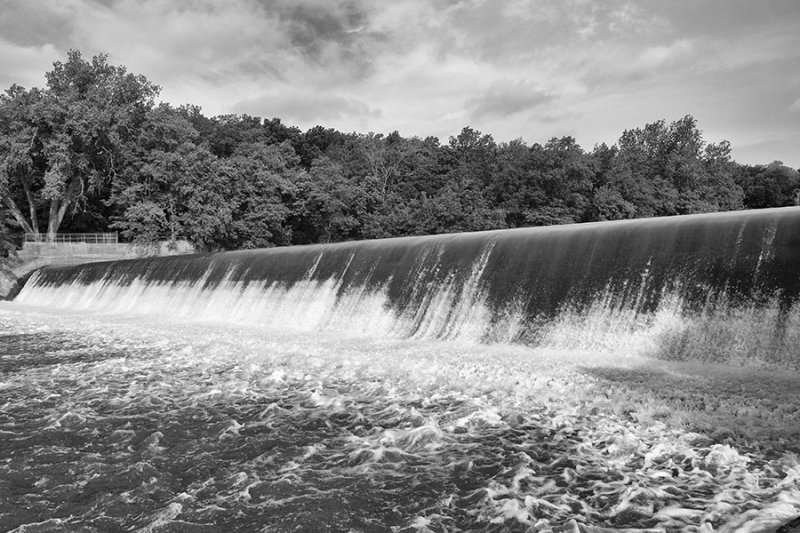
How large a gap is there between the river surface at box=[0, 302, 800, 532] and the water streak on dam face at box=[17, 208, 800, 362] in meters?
1.25

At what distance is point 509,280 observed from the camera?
1063 cm

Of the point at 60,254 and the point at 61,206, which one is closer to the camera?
the point at 60,254

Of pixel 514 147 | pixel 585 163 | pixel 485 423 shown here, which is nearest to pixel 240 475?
pixel 485 423

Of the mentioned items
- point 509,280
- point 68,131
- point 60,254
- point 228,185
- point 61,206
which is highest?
point 68,131

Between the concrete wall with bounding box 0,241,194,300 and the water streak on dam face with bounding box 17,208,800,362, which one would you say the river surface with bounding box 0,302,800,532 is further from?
the concrete wall with bounding box 0,241,194,300

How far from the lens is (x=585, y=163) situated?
36.0 meters

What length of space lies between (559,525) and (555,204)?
33.5m

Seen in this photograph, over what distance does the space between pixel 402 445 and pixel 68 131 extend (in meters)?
32.1

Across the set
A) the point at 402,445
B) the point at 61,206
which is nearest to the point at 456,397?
the point at 402,445

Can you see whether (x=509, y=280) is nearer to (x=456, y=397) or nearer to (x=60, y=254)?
(x=456, y=397)

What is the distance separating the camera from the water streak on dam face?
26.3 feet

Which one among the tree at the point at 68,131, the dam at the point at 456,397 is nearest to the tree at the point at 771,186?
the dam at the point at 456,397

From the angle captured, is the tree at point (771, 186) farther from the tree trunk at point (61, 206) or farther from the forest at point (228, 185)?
the tree trunk at point (61, 206)

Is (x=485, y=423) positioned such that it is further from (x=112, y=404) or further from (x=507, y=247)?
(x=507, y=247)
